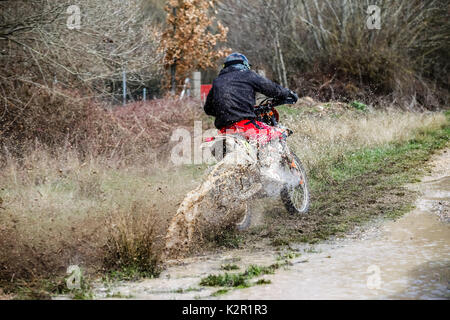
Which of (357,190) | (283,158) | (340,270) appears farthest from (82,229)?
(357,190)

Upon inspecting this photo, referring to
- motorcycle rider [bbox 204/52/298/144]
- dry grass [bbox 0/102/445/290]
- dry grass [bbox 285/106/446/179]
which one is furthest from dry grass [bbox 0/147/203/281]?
dry grass [bbox 285/106/446/179]

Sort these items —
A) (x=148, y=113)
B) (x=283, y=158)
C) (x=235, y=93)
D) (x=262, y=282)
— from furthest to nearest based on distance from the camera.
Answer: (x=148, y=113), (x=283, y=158), (x=235, y=93), (x=262, y=282)

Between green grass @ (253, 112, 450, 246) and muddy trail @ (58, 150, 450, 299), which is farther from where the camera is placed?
green grass @ (253, 112, 450, 246)

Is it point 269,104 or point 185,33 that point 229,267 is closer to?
point 269,104

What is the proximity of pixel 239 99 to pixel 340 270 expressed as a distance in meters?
2.56

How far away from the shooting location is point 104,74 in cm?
1235

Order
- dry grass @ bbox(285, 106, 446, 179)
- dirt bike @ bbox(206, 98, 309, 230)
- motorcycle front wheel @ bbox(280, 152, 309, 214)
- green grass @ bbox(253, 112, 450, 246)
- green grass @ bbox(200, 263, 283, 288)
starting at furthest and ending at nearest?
1. dry grass @ bbox(285, 106, 446, 179)
2. motorcycle front wheel @ bbox(280, 152, 309, 214)
3. green grass @ bbox(253, 112, 450, 246)
4. dirt bike @ bbox(206, 98, 309, 230)
5. green grass @ bbox(200, 263, 283, 288)

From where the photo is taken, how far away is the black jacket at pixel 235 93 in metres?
7.10

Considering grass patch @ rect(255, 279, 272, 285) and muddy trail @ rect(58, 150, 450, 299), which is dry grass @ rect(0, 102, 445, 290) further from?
grass patch @ rect(255, 279, 272, 285)

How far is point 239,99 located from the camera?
23.4ft

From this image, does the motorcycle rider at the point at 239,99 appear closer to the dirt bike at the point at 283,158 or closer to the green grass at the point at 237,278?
the dirt bike at the point at 283,158

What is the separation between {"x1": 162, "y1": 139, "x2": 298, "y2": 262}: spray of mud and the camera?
20.1 ft

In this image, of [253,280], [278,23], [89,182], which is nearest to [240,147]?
[253,280]

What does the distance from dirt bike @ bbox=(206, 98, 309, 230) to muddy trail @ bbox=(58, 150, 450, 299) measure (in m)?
1.04
